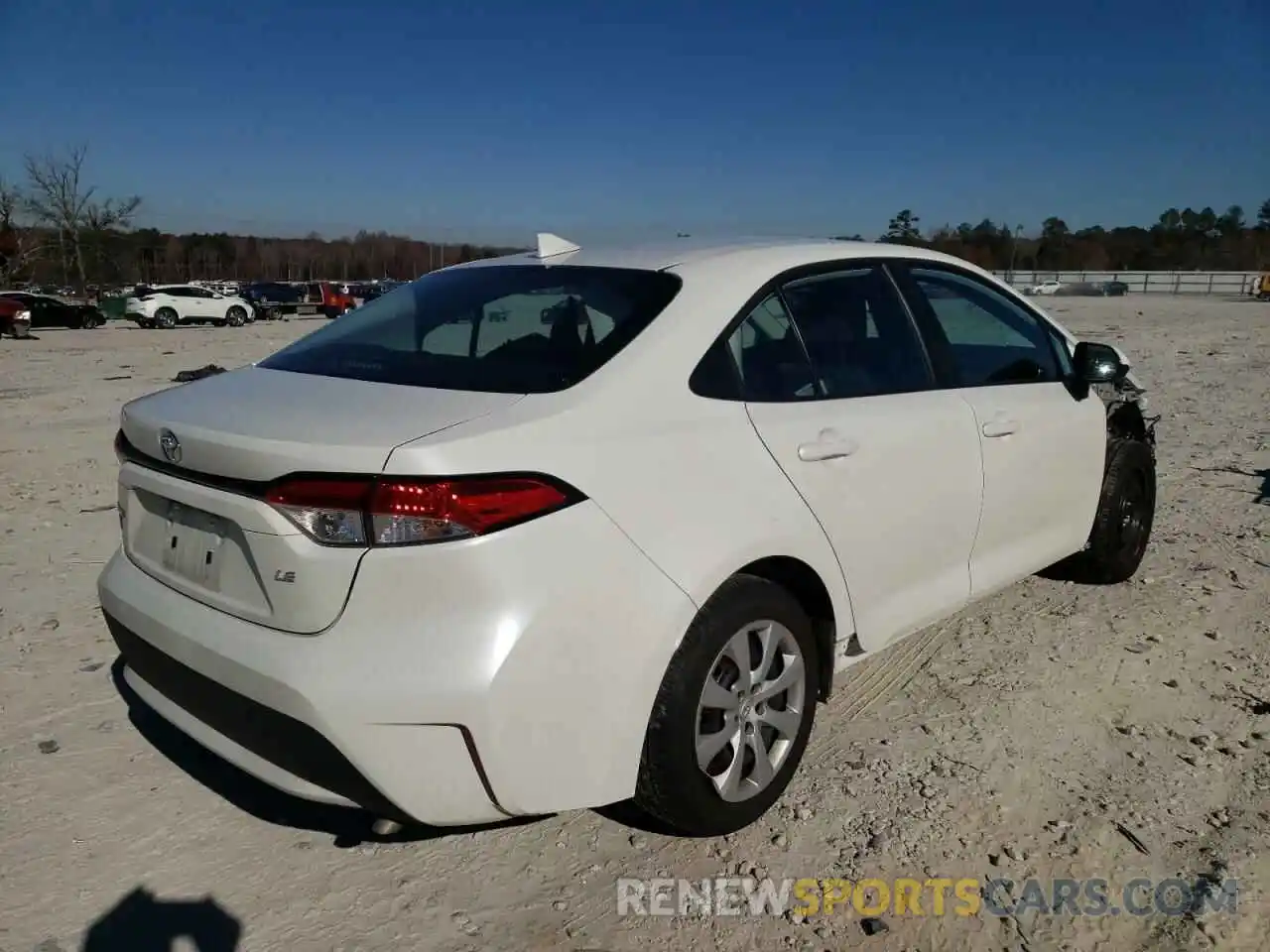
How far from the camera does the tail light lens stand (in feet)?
6.37

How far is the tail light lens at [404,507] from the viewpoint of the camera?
1.94 metres

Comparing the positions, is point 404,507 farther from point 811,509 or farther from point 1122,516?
→ point 1122,516

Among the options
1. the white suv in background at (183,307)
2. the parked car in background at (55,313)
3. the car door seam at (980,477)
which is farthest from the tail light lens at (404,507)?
the white suv in background at (183,307)

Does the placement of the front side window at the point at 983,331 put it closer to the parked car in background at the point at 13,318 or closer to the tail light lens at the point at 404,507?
the tail light lens at the point at 404,507

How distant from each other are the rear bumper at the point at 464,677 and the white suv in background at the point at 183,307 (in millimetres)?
37689

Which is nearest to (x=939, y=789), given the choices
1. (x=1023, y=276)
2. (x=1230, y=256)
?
(x=1023, y=276)

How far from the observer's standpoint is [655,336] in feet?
8.02

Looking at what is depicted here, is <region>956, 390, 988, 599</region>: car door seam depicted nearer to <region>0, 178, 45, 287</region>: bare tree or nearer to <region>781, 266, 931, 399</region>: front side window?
<region>781, 266, 931, 399</region>: front side window

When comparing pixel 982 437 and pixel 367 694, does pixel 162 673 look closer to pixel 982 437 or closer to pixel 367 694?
pixel 367 694

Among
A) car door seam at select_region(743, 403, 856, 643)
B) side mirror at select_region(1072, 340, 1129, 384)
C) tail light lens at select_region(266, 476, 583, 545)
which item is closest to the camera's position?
tail light lens at select_region(266, 476, 583, 545)

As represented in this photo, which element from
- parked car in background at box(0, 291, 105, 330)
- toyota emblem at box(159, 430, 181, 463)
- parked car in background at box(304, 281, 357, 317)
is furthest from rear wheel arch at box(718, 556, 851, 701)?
parked car in background at box(304, 281, 357, 317)

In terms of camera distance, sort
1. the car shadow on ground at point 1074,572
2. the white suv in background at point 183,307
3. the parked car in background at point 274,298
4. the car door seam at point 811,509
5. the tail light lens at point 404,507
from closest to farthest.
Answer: the tail light lens at point 404,507 → the car door seam at point 811,509 → the car shadow on ground at point 1074,572 → the white suv in background at point 183,307 → the parked car in background at point 274,298

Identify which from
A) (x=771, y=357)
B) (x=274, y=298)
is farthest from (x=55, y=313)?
(x=771, y=357)

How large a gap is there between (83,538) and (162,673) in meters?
3.60
